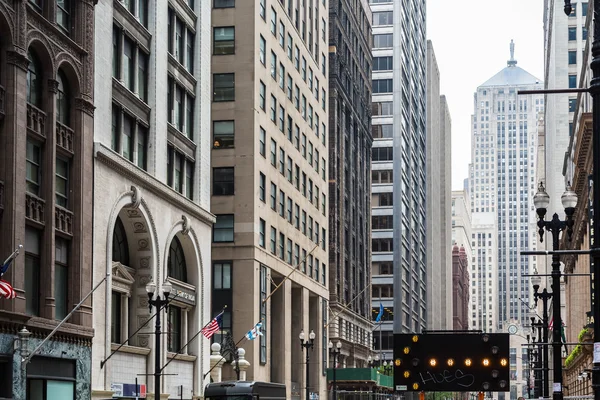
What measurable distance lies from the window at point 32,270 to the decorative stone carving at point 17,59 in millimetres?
5501

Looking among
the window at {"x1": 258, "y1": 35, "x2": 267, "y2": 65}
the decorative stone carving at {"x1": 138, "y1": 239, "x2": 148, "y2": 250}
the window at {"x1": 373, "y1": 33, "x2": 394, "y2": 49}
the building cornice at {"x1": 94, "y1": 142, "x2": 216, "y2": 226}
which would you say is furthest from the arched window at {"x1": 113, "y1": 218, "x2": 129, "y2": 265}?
the window at {"x1": 373, "y1": 33, "x2": 394, "y2": 49}

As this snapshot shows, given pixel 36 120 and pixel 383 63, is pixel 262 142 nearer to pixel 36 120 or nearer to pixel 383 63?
pixel 36 120

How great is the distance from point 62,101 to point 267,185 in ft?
119

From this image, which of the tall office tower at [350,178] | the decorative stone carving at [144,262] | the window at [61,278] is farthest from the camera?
the tall office tower at [350,178]

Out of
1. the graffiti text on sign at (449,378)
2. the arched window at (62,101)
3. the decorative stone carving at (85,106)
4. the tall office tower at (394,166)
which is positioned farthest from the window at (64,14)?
the tall office tower at (394,166)

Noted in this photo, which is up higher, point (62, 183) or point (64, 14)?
point (64, 14)

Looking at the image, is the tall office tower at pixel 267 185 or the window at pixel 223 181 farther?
the window at pixel 223 181

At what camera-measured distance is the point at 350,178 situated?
116 meters

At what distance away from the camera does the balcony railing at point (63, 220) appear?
1560 inches

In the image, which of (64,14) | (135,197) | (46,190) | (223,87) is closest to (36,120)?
(46,190)

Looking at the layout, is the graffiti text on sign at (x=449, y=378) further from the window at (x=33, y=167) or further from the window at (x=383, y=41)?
the window at (x=383, y=41)

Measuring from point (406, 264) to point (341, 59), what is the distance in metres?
51.2

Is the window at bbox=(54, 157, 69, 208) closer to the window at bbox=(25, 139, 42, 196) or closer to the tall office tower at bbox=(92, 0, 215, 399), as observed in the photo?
the window at bbox=(25, 139, 42, 196)

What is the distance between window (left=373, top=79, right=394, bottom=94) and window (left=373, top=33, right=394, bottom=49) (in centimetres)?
527
